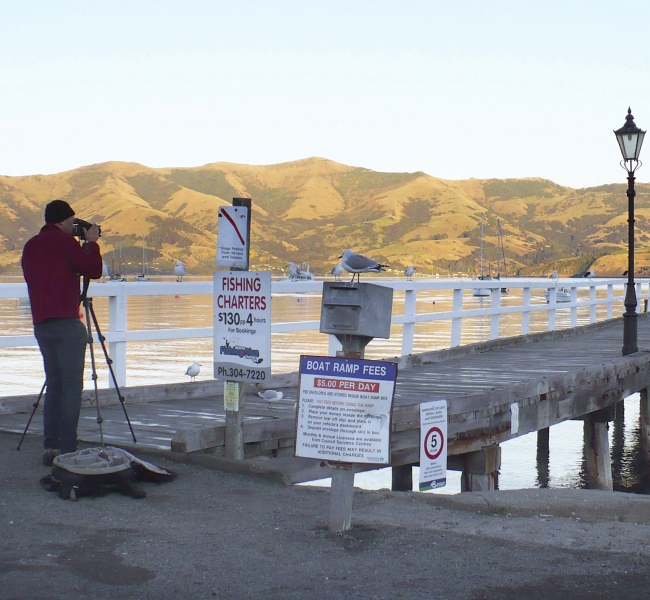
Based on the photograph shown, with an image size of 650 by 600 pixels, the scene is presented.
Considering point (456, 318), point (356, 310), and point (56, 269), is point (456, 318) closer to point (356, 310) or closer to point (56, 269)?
point (56, 269)

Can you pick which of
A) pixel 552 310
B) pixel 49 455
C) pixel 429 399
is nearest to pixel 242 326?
pixel 49 455

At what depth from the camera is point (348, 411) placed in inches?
237

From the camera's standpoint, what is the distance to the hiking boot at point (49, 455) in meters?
7.50

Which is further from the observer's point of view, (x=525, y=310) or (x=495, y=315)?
(x=525, y=310)

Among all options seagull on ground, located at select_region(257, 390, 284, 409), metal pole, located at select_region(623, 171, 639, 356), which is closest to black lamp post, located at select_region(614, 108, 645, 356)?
metal pole, located at select_region(623, 171, 639, 356)

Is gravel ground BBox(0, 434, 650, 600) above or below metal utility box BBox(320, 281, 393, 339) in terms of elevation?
below

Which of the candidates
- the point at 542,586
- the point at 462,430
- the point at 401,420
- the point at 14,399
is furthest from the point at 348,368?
the point at 14,399

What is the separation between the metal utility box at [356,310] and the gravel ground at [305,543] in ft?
3.96

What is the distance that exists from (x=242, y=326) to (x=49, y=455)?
1687 mm

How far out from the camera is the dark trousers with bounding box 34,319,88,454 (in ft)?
24.1

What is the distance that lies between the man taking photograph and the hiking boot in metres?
0.01

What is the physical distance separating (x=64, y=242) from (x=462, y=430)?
177 inches

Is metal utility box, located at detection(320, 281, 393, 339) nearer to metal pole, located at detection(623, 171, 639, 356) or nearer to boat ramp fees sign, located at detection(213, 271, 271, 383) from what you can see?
boat ramp fees sign, located at detection(213, 271, 271, 383)

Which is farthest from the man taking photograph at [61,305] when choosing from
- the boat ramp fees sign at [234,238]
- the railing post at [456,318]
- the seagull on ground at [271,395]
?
the railing post at [456,318]
